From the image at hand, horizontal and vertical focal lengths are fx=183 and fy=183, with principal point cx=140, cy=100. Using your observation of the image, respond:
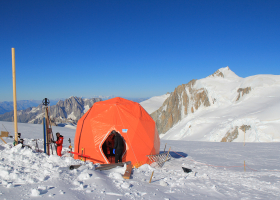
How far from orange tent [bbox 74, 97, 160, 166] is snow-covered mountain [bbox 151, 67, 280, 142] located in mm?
15041

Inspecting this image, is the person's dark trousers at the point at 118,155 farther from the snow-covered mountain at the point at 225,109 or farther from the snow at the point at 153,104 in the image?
the snow at the point at 153,104

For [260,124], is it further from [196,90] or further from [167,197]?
[196,90]

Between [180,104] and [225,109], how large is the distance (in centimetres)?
1725

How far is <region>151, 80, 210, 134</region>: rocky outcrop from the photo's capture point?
136ft

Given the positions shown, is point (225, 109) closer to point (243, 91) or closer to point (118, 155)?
point (243, 91)

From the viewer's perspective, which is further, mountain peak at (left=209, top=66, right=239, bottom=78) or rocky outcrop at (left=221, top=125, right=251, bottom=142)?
mountain peak at (left=209, top=66, right=239, bottom=78)

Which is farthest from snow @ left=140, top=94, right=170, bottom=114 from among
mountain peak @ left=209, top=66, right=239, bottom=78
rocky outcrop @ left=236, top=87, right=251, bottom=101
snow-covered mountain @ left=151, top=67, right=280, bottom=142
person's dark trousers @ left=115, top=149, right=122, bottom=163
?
person's dark trousers @ left=115, top=149, right=122, bottom=163

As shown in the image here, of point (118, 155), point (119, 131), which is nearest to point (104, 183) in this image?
point (118, 155)

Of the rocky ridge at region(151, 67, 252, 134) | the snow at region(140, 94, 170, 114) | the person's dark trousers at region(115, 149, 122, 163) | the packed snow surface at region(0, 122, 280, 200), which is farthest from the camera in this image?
the snow at region(140, 94, 170, 114)

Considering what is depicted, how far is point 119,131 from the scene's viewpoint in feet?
26.1

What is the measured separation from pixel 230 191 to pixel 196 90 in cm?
4057

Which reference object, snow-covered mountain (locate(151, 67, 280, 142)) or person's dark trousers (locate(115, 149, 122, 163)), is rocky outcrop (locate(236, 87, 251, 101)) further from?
person's dark trousers (locate(115, 149, 122, 163))

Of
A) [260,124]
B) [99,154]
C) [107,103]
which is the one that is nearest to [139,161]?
[99,154]

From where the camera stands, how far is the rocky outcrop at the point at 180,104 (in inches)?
1626
